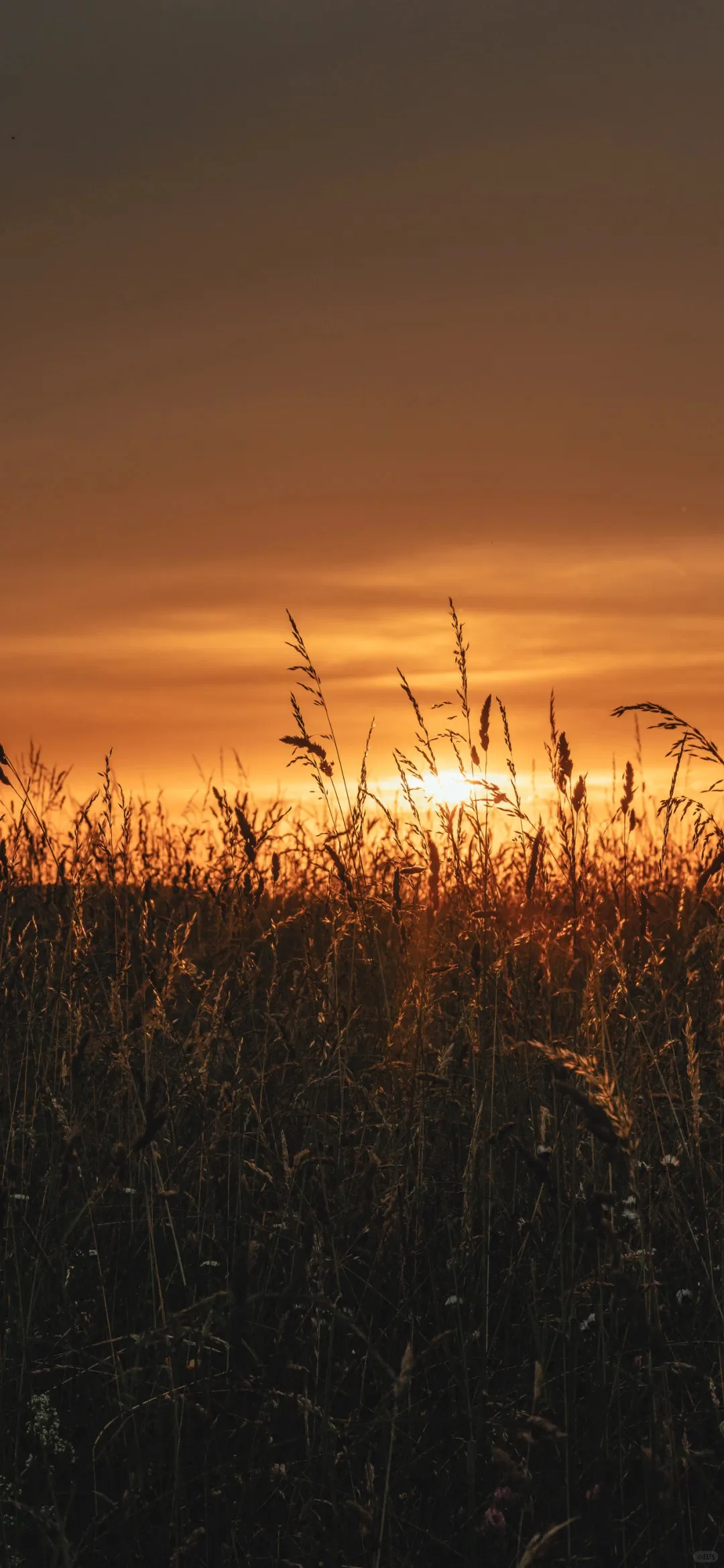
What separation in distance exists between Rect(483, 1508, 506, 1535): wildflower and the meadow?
0.02 metres

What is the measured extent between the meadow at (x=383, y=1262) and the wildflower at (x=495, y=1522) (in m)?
0.02

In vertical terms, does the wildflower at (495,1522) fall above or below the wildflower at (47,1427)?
below

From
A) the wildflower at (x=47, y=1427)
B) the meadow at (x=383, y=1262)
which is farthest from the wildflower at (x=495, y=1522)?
the wildflower at (x=47, y=1427)

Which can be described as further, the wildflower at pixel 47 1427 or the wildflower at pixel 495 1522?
the wildflower at pixel 47 1427

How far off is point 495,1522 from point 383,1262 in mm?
645

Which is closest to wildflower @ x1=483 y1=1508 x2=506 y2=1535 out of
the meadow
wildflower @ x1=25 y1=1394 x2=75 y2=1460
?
the meadow

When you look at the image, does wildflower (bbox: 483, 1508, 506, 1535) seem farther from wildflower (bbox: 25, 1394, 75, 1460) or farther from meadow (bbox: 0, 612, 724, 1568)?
wildflower (bbox: 25, 1394, 75, 1460)

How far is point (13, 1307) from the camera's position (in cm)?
232

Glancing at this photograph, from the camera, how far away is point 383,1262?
2373mm

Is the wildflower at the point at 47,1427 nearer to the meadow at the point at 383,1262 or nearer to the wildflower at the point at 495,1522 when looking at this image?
the meadow at the point at 383,1262

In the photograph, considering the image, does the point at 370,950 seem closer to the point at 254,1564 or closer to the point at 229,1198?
the point at 229,1198

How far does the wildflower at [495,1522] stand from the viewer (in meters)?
1.75

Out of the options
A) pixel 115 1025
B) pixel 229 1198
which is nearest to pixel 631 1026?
pixel 229 1198

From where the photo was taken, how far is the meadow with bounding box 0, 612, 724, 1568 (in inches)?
71.1
